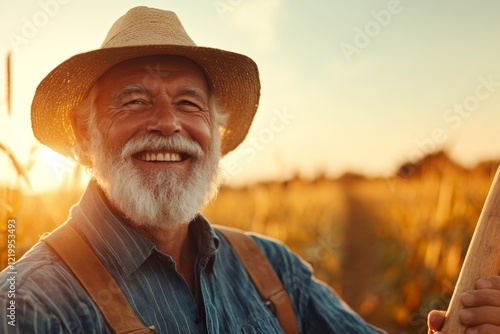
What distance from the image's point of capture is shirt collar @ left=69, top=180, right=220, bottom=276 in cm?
248

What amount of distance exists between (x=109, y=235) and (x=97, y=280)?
1.04ft

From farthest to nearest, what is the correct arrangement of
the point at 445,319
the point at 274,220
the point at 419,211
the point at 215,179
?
the point at 274,220
the point at 419,211
the point at 215,179
the point at 445,319

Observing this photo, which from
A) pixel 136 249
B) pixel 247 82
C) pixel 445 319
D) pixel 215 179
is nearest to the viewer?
pixel 445 319

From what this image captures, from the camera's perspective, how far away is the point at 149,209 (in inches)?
105

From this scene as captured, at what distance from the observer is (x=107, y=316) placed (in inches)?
86.4

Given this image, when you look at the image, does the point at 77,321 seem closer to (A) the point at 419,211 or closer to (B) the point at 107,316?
(B) the point at 107,316

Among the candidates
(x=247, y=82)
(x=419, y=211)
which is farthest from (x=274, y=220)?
(x=247, y=82)

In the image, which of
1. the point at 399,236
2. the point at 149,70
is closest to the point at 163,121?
the point at 149,70

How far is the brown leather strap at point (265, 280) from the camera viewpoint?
9.70 feet

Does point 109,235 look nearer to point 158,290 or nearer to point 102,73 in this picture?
point 158,290

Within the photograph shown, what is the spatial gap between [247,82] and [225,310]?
1278 mm

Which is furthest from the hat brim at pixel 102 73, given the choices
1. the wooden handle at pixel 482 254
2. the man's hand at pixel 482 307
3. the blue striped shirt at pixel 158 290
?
the man's hand at pixel 482 307

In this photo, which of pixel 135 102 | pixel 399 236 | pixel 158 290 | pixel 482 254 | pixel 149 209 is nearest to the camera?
pixel 482 254

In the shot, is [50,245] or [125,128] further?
[125,128]
